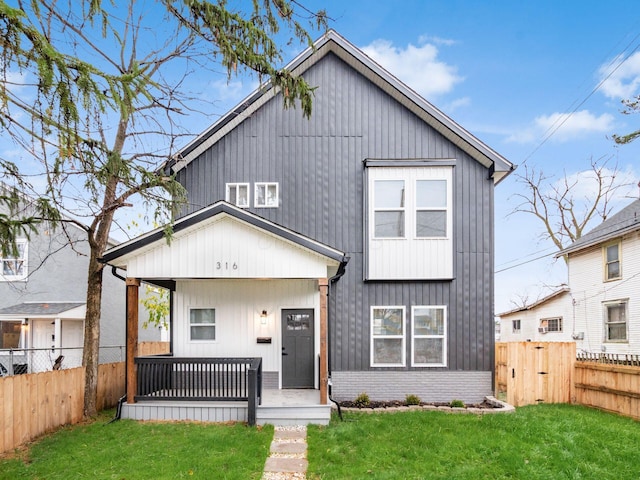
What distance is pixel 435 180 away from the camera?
36.0ft

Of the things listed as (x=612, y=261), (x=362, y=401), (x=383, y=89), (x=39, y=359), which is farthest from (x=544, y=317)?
(x=39, y=359)

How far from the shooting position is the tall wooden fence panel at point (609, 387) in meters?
9.47

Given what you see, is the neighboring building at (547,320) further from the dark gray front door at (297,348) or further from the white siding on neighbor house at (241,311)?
the white siding on neighbor house at (241,311)

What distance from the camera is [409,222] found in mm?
10875

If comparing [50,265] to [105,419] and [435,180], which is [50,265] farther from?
[435,180]

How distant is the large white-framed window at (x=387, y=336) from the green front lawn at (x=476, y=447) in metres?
1.87

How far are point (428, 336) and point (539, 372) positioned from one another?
3.18 metres

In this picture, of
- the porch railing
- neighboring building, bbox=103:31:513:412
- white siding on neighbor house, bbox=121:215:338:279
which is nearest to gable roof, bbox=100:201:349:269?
white siding on neighbor house, bbox=121:215:338:279

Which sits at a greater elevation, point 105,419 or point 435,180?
point 435,180

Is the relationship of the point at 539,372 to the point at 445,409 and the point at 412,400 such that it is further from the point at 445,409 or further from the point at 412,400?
the point at 412,400

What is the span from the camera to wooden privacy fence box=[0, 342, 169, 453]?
6797 mm

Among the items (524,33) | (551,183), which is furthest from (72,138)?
(551,183)

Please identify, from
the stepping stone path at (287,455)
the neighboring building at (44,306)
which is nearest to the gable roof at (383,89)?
the stepping stone path at (287,455)

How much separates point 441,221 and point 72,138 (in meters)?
8.52
